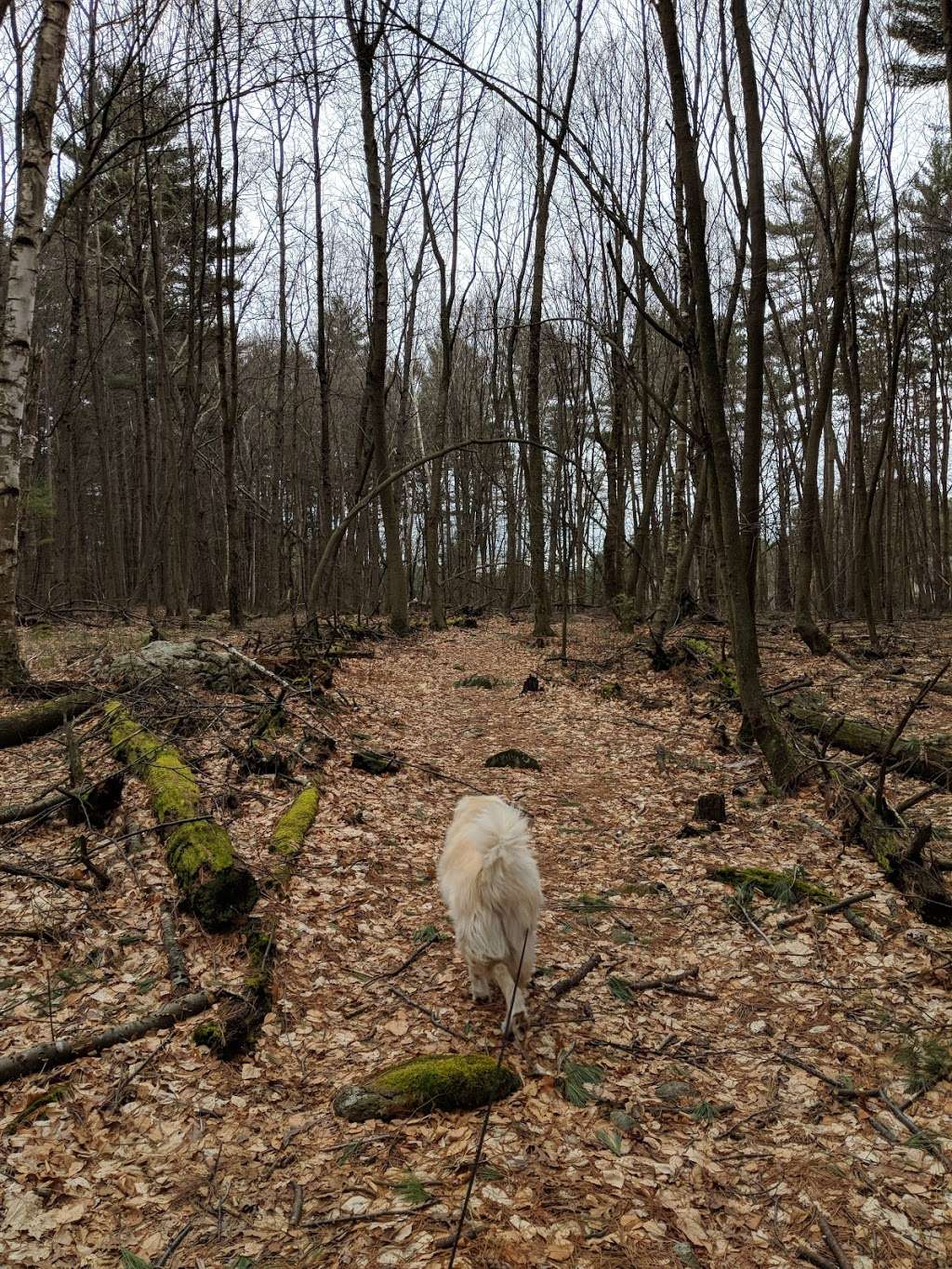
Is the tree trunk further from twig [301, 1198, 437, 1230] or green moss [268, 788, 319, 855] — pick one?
twig [301, 1198, 437, 1230]

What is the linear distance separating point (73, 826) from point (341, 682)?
20.0ft

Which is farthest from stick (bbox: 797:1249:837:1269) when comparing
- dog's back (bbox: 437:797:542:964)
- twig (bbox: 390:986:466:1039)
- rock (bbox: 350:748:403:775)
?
rock (bbox: 350:748:403:775)

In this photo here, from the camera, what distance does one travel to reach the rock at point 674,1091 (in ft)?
10.4

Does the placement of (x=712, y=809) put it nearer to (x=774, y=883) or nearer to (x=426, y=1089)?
(x=774, y=883)

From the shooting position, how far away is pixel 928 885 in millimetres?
4523

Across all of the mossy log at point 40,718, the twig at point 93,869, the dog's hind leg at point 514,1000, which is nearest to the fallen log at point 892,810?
the dog's hind leg at point 514,1000

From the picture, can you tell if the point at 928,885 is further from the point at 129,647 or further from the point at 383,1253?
the point at 129,647

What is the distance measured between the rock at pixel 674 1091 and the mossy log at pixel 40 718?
582 centimetres

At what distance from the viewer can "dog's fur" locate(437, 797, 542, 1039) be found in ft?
11.4

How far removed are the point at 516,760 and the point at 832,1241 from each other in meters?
5.74

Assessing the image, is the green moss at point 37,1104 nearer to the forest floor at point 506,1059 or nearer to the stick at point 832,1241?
the forest floor at point 506,1059

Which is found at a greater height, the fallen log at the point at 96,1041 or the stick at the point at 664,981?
the fallen log at the point at 96,1041

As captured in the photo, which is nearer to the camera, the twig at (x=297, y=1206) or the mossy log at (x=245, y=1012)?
the twig at (x=297, y=1206)

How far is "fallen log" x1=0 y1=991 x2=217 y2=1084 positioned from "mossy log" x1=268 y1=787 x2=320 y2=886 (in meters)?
1.21
